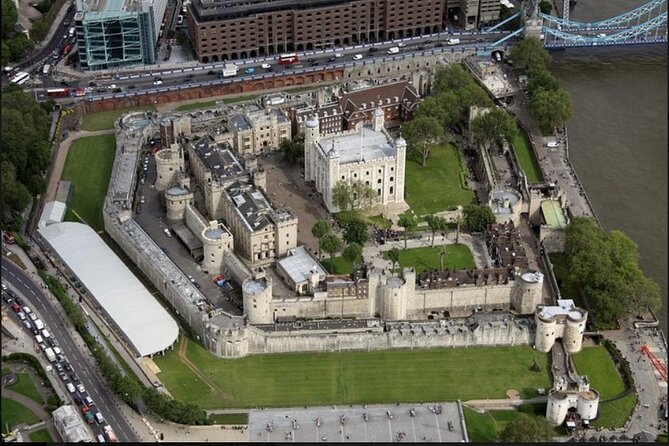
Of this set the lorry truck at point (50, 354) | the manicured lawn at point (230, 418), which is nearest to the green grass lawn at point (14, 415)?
the lorry truck at point (50, 354)

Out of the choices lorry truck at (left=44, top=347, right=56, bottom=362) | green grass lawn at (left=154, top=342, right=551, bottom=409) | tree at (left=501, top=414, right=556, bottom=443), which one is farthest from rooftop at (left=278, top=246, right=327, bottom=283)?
tree at (left=501, top=414, right=556, bottom=443)

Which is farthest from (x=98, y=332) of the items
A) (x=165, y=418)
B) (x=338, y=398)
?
(x=338, y=398)

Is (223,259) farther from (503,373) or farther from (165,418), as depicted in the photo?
(503,373)

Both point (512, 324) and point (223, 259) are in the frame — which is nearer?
point (512, 324)

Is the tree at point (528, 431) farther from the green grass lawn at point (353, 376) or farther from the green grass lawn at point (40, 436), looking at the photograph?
the green grass lawn at point (40, 436)

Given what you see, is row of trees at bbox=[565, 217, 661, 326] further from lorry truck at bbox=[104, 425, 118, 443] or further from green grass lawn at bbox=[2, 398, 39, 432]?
green grass lawn at bbox=[2, 398, 39, 432]

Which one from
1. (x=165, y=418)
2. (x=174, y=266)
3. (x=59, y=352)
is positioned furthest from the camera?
(x=174, y=266)

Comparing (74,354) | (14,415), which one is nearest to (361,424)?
(74,354)
